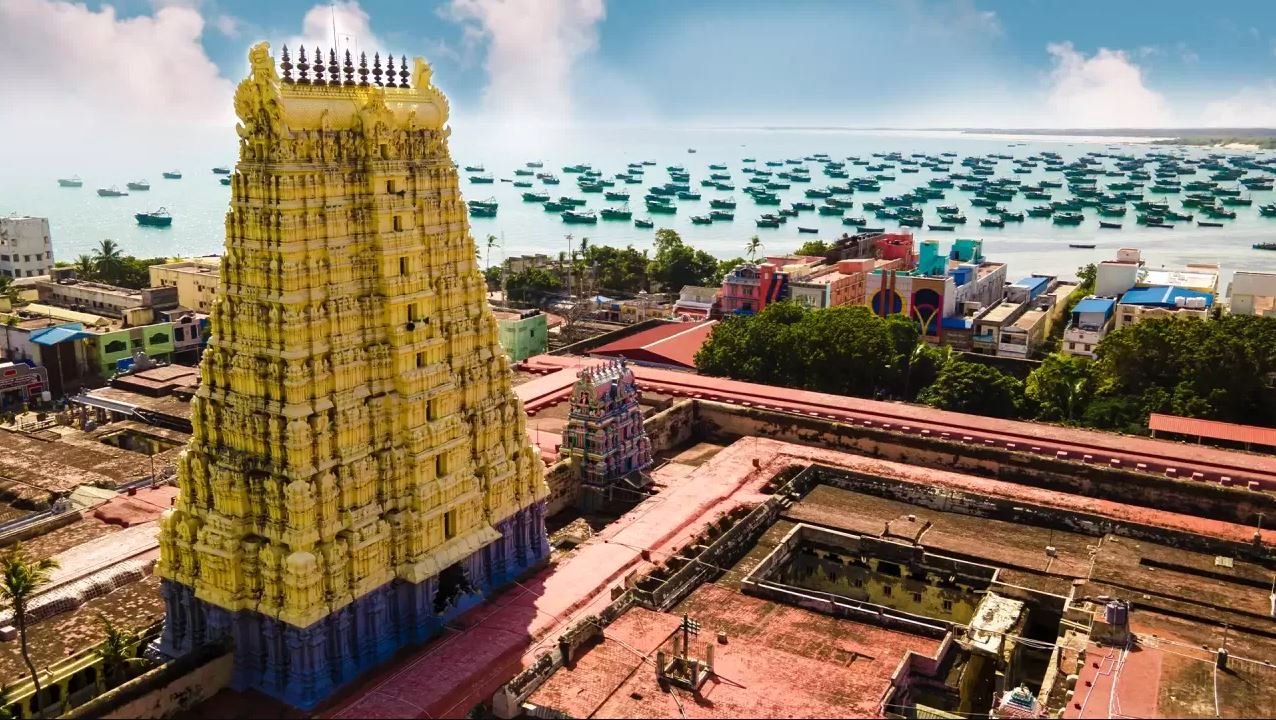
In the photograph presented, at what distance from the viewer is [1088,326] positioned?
54.3 m

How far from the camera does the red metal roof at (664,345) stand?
4923 centimetres

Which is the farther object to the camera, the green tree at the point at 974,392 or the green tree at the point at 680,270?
the green tree at the point at 680,270

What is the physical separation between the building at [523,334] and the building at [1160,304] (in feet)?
102

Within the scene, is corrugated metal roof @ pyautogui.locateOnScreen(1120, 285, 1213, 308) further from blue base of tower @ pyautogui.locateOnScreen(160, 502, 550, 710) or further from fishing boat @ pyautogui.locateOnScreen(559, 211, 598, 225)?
fishing boat @ pyautogui.locateOnScreen(559, 211, 598, 225)

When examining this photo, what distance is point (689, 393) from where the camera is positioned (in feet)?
137

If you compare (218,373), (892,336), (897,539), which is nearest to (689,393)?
(892,336)

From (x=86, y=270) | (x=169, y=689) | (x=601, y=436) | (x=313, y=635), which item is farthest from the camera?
(x=86, y=270)

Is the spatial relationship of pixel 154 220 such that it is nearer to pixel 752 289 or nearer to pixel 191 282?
pixel 191 282

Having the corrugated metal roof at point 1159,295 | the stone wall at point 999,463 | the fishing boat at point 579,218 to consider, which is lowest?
the stone wall at point 999,463

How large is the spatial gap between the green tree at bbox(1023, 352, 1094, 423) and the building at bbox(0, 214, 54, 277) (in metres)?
69.4

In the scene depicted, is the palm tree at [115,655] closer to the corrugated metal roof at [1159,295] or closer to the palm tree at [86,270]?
the corrugated metal roof at [1159,295]

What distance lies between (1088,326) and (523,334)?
30806mm

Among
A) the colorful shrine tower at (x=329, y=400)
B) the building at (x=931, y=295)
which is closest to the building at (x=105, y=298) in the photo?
the colorful shrine tower at (x=329, y=400)

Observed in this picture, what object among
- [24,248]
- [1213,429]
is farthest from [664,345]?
[24,248]
